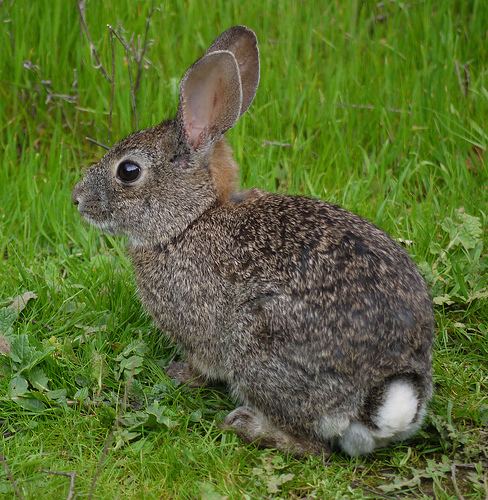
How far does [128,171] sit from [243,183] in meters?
1.25

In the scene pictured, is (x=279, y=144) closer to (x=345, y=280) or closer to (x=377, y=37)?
(x=377, y=37)

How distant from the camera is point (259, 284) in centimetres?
461

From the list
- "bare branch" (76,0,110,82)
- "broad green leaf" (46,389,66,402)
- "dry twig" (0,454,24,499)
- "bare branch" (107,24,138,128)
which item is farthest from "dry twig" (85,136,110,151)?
"dry twig" (0,454,24,499)

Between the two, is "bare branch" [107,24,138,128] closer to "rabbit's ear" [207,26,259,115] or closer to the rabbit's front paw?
"rabbit's ear" [207,26,259,115]

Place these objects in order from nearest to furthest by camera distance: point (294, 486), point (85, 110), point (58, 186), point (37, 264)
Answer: point (294, 486) → point (37, 264) → point (58, 186) → point (85, 110)

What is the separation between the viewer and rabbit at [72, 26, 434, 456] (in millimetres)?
4438

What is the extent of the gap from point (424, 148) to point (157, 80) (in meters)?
1.77

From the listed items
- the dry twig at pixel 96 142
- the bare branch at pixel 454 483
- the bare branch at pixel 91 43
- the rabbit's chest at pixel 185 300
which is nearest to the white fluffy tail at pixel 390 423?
the bare branch at pixel 454 483

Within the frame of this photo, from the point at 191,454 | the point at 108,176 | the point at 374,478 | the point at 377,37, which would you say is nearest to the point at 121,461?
the point at 191,454

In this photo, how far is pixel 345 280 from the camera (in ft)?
14.8

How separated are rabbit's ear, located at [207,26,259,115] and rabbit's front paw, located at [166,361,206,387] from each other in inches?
52.9

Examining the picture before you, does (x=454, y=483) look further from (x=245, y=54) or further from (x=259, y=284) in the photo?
(x=245, y=54)

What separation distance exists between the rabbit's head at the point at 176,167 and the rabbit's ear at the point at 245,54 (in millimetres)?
177

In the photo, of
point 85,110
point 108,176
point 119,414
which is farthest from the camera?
point 85,110
